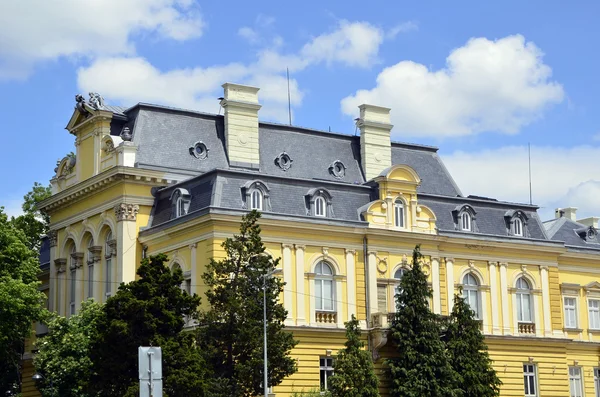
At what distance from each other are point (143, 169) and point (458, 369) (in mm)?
20408

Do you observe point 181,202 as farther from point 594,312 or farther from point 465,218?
point 594,312

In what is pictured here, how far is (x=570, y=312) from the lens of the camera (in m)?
76.6

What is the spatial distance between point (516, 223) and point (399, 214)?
9.13m

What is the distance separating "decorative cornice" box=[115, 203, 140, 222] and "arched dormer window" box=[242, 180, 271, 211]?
7218 mm

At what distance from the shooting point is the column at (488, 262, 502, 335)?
232ft

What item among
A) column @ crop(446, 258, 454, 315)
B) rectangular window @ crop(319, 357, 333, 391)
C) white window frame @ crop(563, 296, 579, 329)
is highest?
column @ crop(446, 258, 454, 315)

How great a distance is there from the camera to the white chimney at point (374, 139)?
7544 centimetres

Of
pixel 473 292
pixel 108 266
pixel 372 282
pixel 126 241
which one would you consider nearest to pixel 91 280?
pixel 108 266

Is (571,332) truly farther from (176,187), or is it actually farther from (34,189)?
(34,189)

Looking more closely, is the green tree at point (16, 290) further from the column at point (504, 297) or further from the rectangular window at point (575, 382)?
the rectangular window at point (575, 382)

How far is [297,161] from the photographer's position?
73125mm

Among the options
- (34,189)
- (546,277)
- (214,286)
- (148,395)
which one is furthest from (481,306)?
(148,395)

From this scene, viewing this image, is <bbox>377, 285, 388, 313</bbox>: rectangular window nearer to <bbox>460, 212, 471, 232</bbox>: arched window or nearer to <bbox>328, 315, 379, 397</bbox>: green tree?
<bbox>460, 212, 471, 232</bbox>: arched window

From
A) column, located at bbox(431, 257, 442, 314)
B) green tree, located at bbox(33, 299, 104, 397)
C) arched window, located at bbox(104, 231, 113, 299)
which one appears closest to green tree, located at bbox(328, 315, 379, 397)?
column, located at bbox(431, 257, 442, 314)
